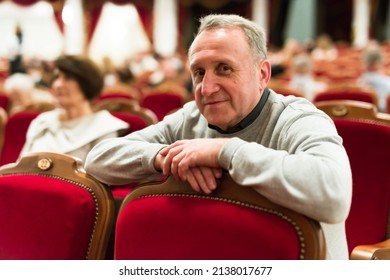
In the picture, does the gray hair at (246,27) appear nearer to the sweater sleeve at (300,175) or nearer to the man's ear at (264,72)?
the man's ear at (264,72)

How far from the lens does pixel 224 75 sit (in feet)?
3.67

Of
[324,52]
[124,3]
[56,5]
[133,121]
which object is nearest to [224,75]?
[133,121]

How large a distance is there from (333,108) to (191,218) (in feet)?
2.83

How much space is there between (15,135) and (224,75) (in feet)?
5.16

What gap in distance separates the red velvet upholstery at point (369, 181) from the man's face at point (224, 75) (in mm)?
467

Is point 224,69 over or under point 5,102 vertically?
over

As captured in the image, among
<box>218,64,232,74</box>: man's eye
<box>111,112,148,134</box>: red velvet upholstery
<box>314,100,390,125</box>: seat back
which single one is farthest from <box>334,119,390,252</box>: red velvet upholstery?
<box>111,112,148,134</box>: red velvet upholstery

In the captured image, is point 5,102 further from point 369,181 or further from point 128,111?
point 369,181

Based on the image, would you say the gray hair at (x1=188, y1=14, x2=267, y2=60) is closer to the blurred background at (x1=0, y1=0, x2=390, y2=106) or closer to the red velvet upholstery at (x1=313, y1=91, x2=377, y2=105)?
the red velvet upholstery at (x1=313, y1=91, x2=377, y2=105)

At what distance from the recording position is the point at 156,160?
1057 millimetres

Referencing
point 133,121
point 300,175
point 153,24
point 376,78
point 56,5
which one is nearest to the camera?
point 300,175

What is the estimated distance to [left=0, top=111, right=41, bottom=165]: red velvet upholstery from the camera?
7.75ft

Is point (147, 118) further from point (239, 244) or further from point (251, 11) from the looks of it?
point (251, 11)
